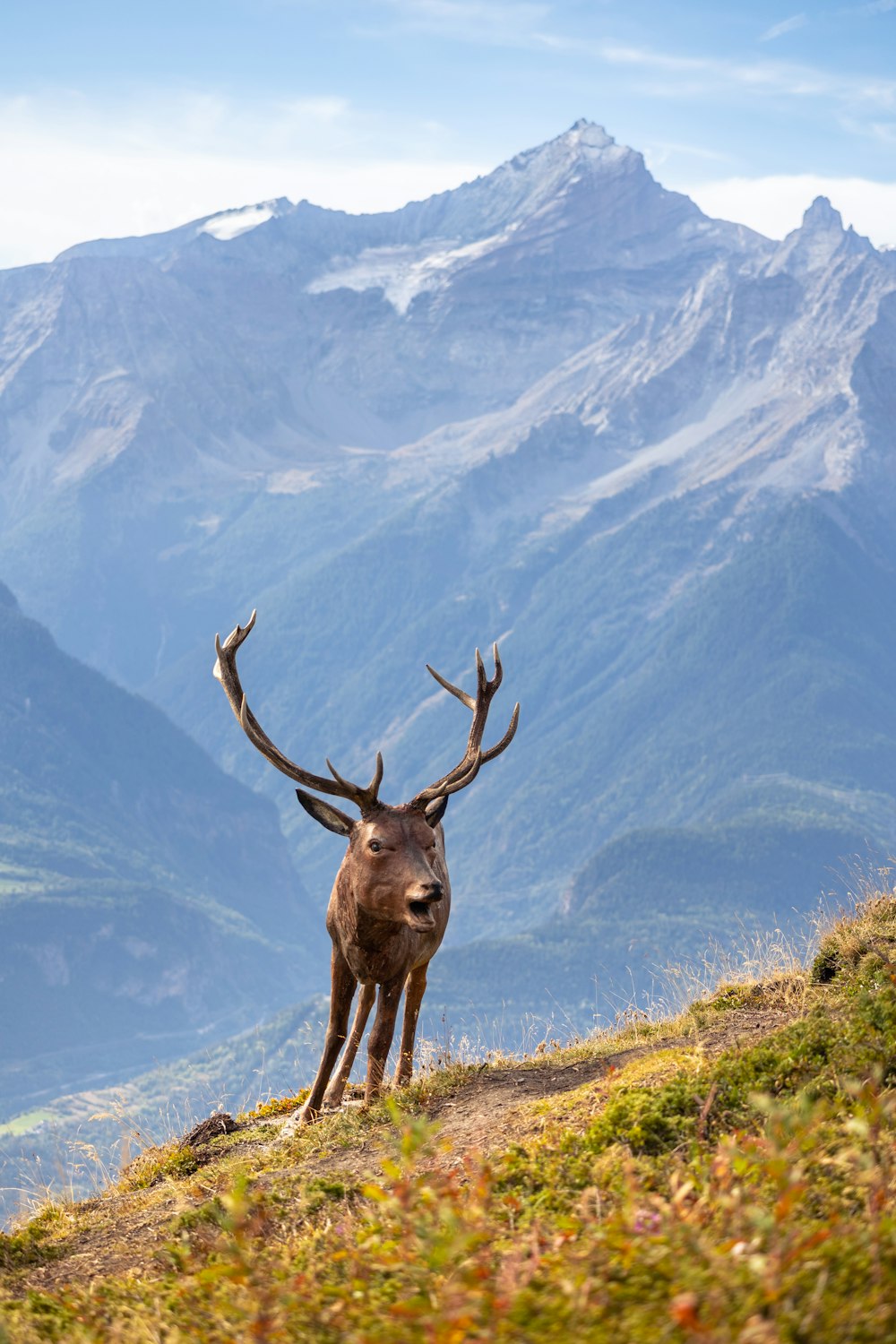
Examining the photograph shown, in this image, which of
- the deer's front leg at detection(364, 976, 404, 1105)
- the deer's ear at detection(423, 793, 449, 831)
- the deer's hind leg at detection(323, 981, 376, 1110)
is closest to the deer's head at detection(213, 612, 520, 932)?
the deer's ear at detection(423, 793, 449, 831)

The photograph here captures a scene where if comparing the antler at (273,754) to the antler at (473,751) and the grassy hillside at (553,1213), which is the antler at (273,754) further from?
the grassy hillside at (553,1213)

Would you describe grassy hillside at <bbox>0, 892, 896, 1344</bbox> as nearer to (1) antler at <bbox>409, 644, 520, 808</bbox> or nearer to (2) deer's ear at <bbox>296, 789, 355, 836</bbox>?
(2) deer's ear at <bbox>296, 789, 355, 836</bbox>

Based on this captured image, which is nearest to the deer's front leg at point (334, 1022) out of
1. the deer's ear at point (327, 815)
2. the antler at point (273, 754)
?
the deer's ear at point (327, 815)

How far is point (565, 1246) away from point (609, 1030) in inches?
323

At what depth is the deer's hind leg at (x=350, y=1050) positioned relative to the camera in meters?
13.5

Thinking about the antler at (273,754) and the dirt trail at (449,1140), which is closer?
the dirt trail at (449,1140)

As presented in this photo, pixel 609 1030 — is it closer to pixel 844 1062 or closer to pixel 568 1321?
pixel 844 1062

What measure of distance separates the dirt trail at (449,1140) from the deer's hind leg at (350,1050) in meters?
0.75

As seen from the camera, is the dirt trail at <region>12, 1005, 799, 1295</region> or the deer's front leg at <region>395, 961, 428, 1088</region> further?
the deer's front leg at <region>395, 961, 428, 1088</region>

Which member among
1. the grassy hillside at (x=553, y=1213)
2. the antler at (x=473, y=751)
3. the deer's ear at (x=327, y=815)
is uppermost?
the antler at (x=473, y=751)

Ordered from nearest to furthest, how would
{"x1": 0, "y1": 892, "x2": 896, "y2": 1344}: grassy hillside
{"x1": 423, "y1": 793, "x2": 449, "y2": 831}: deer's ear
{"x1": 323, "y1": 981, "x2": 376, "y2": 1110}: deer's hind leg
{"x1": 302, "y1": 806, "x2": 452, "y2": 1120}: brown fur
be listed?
{"x1": 0, "y1": 892, "x2": 896, "y2": 1344}: grassy hillside
{"x1": 302, "y1": 806, "x2": 452, "y2": 1120}: brown fur
{"x1": 323, "y1": 981, "x2": 376, "y2": 1110}: deer's hind leg
{"x1": 423, "y1": 793, "x2": 449, "y2": 831}: deer's ear

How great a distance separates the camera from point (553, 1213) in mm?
8133

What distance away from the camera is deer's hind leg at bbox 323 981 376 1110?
1348 centimetres

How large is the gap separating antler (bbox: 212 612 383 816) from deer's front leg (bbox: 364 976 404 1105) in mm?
1369
